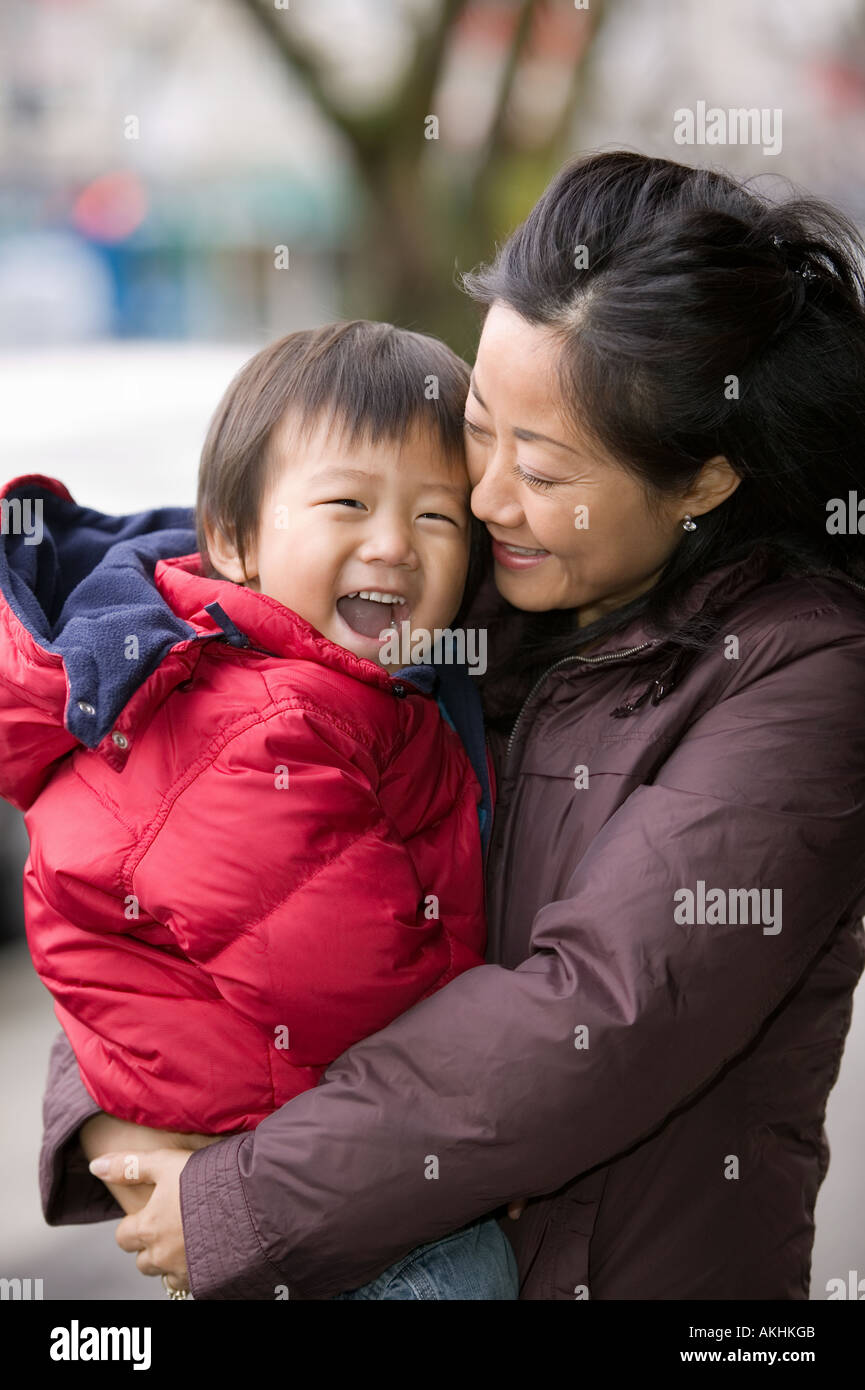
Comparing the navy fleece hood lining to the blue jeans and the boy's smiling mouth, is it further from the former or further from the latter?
the blue jeans

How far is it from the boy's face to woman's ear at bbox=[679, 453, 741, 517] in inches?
13.0

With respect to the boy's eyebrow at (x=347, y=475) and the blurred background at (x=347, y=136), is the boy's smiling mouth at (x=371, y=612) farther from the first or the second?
the blurred background at (x=347, y=136)

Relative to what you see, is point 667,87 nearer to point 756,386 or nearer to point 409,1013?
point 756,386

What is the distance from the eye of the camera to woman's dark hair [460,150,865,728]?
5.73ft

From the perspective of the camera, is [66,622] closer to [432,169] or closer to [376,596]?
[376,596]

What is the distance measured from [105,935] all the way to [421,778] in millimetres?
460

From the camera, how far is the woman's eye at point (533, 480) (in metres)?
1.83

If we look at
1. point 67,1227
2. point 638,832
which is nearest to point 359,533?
point 638,832

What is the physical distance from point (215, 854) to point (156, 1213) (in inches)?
18.3

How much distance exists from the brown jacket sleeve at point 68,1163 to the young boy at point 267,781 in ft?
0.13

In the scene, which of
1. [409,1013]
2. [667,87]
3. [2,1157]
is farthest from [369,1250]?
[667,87]

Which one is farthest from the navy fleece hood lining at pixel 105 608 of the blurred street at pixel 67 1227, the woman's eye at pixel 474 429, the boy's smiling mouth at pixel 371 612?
the blurred street at pixel 67 1227

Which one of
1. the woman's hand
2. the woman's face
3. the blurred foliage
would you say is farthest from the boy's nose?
the blurred foliage
